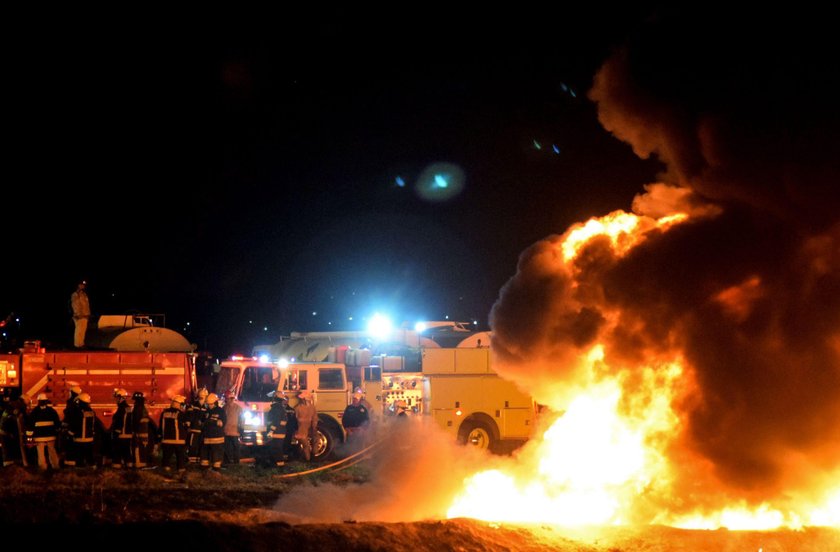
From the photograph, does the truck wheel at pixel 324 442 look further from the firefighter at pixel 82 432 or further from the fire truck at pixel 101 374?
the firefighter at pixel 82 432

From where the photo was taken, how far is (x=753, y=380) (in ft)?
41.0

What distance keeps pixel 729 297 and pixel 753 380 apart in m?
1.30

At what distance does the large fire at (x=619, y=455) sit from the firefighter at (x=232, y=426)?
661cm

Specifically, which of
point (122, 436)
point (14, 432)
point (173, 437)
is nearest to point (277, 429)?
point (173, 437)

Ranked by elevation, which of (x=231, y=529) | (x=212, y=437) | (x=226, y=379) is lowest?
(x=231, y=529)

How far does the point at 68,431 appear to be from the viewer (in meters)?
17.7

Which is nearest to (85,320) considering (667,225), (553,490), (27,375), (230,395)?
(27,375)

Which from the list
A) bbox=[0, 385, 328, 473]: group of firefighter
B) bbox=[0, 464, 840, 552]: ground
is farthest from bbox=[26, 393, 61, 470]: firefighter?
bbox=[0, 464, 840, 552]: ground

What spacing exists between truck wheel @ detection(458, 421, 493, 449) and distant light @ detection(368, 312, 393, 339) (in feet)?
19.7

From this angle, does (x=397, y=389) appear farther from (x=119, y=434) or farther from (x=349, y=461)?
(x=119, y=434)

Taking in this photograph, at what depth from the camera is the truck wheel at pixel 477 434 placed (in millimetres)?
22250

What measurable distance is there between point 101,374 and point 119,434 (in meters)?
2.81

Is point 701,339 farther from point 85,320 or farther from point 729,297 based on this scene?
point 85,320

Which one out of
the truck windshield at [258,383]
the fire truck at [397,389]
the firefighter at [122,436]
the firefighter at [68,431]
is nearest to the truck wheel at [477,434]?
the fire truck at [397,389]
